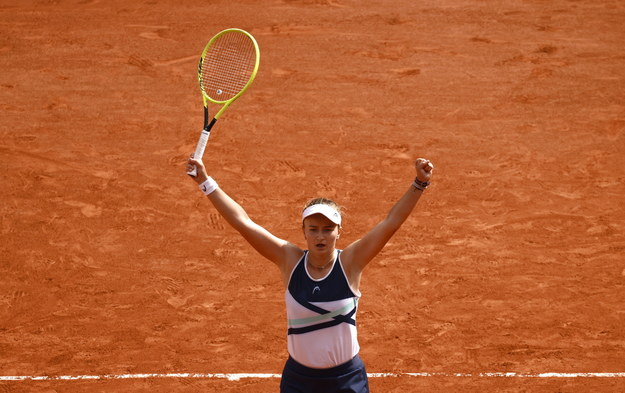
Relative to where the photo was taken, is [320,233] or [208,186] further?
[208,186]

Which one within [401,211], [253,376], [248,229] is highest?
[401,211]

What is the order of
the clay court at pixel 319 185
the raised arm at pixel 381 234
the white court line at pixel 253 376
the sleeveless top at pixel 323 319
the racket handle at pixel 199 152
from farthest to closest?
the clay court at pixel 319 185 < the white court line at pixel 253 376 < the racket handle at pixel 199 152 < the raised arm at pixel 381 234 < the sleeveless top at pixel 323 319

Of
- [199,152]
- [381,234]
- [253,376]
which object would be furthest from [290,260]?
[253,376]

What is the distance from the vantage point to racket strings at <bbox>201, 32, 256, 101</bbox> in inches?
380

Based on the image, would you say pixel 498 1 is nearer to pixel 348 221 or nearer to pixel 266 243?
pixel 348 221

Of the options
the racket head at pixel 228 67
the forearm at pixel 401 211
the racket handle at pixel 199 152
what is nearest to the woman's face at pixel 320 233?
the forearm at pixel 401 211

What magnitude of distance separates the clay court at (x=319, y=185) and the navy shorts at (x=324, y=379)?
9.82 ft

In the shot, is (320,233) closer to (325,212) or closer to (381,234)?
(325,212)

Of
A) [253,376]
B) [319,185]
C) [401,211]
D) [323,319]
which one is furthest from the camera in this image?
[319,185]

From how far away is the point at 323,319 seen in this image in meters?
5.00

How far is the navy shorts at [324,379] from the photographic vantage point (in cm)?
506

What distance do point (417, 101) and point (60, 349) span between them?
7.01 metres

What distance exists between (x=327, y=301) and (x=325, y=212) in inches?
19.5

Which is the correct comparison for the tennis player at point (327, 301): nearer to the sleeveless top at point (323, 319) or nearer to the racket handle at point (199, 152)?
the sleeveless top at point (323, 319)
